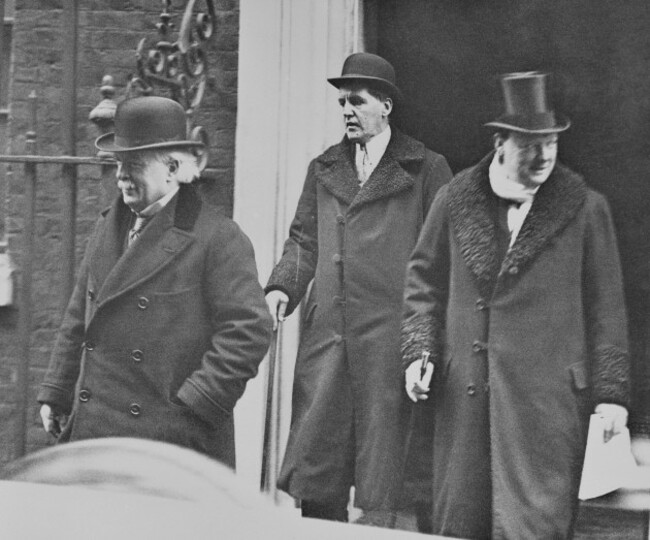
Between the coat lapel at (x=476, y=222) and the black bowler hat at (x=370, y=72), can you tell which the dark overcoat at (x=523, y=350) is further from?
the black bowler hat at (x=370, y=72)

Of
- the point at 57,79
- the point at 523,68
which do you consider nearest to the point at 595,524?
the point at 523,68

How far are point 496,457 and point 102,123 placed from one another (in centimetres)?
246

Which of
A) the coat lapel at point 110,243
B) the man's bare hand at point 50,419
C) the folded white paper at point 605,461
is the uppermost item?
the coat lapel at point 110,243

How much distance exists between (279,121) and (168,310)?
1.00m

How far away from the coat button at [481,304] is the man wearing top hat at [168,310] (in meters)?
1.06

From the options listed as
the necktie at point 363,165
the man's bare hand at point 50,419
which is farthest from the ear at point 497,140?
the man's bare hand at point 50,419

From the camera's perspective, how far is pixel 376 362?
5.77m

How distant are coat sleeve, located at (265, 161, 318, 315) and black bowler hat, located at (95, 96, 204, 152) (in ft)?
2.01

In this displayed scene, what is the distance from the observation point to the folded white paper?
17.1 ft

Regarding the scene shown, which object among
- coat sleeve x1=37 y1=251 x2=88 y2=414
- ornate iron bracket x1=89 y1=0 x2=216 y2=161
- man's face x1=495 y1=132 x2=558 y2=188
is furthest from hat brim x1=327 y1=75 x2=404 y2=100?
coat sleeve x1=37 y1=251 x2=88 y2=414

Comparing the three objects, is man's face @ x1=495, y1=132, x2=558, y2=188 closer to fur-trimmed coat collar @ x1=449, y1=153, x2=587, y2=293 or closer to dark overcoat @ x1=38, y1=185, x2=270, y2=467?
fur-trimmed coat collar @ x1=449, y1=153, x2=587, y2=293

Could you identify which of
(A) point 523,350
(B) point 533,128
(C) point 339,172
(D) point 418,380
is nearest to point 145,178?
(C) point 339,172

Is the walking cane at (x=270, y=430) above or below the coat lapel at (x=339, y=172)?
below

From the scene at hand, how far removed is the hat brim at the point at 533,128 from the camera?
533 centimetres
